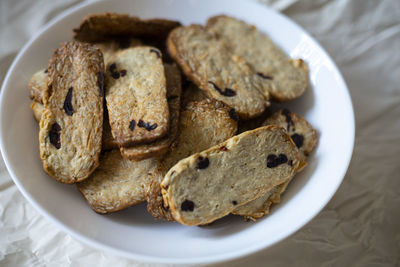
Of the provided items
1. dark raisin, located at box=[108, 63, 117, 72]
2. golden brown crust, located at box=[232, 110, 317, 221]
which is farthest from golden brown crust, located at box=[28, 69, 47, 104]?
golden brown crust, located at box=[232, 110, 317, 221]

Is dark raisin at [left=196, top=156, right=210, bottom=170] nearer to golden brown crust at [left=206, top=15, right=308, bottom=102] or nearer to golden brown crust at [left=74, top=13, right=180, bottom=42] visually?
golden brown crust at [left=206, top=15, right=308, bottom=102]

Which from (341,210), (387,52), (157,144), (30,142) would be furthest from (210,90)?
(387,52)

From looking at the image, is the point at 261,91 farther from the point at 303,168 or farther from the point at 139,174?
the point at 139,174

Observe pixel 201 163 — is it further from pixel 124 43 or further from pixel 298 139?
pixel 124 43

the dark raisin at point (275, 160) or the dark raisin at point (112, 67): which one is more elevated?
the dark raisin at point (112, 67)

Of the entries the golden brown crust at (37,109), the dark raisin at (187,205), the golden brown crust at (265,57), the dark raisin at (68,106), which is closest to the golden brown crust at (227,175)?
the dark raisin at (187,205)

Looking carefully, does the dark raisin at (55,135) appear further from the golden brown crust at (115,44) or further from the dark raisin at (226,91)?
the dark raisin at (226,91)
